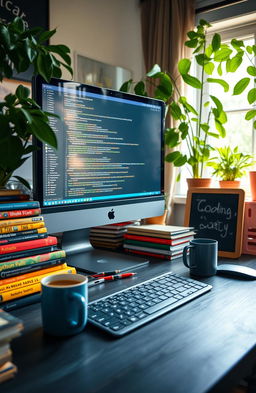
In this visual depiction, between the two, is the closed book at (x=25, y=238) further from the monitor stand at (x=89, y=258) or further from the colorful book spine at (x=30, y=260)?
the monitor stand at (x=89, y=258)

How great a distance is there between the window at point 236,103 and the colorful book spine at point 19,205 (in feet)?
5.54

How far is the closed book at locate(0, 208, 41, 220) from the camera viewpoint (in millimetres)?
734

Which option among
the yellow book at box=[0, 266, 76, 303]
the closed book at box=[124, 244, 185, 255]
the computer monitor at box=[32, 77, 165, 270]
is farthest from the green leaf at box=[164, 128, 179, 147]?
the yellow book at box=[0, 266, 76, 303]

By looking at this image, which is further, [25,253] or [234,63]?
[234,63]

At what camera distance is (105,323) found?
0.61 m

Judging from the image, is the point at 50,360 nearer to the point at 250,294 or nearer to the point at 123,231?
the point at 250,294

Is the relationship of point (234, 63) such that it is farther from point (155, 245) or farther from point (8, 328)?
point (8, 328)

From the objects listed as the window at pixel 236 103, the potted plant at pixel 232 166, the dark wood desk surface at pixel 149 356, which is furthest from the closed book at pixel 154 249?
the window at pixel 236 103

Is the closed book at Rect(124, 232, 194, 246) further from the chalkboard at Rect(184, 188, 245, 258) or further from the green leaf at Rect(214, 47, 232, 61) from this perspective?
the green leaf at Rect(214, 47, 232, 61)

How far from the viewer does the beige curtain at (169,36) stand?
2250 millimetres

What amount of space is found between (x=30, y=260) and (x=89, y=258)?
328 millimetres

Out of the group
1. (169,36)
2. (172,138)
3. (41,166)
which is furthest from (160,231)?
(169,36)

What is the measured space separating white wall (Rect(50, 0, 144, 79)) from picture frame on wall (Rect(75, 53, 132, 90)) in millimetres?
42

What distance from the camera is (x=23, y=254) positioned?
74cm
